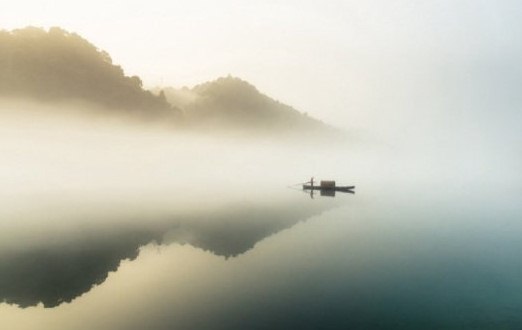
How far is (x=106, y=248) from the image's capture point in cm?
4312

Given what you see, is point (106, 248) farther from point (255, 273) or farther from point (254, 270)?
point (255, 273)

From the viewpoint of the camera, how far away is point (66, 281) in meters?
32.2

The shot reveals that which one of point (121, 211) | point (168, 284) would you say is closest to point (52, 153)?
point (121, 211)

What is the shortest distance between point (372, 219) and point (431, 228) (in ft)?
33.5

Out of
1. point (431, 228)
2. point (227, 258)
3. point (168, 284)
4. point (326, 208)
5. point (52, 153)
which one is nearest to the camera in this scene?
point (168, 284)

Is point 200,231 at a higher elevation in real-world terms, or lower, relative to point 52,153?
lower

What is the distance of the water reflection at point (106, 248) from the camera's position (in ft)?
100.0

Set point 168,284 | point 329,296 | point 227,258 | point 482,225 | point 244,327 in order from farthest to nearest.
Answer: point 482,225 < point 227,258 < point 168,284 < point 329,296 < point 244,327

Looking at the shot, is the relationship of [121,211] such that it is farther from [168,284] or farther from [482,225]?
[482,225]

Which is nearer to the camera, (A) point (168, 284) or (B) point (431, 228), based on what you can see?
(A) point (168, 284)

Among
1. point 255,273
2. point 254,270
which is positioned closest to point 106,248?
point 254,270

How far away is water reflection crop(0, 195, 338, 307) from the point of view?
3047 cm

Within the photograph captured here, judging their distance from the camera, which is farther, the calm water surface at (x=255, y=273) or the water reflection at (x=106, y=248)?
the water reflection at (x=106, y=248)

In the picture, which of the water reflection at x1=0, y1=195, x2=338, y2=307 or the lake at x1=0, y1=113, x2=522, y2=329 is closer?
the lake at x1=0, y1=113, x2=522, y2=329
